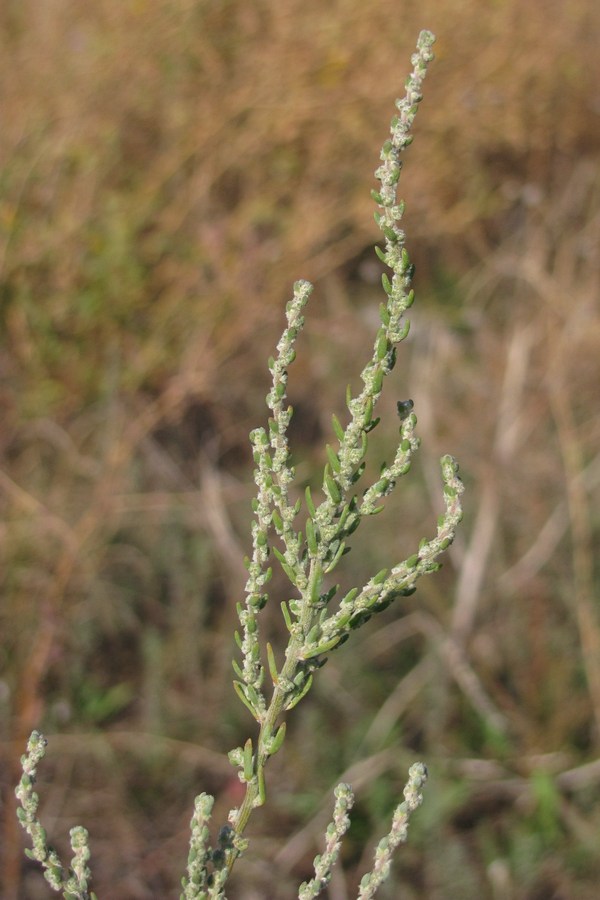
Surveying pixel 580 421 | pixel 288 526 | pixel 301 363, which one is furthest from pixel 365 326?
pixel 288 526

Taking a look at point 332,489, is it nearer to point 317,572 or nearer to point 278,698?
point 317,572

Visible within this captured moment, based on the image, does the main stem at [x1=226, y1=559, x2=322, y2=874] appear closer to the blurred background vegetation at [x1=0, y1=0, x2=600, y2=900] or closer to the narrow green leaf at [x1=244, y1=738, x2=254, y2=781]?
the narrow green leaf at [x1=244, y1=738, x2=254, y2=781]

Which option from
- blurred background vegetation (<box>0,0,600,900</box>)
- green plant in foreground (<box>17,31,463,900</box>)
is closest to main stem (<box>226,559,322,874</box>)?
green plant in foreground (<box>17,31,463,900</box>)

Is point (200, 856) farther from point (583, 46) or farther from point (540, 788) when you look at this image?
point (583, 46)

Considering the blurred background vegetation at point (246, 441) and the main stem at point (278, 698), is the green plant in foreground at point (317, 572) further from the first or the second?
the blurred background vegetation at point (246, 441)

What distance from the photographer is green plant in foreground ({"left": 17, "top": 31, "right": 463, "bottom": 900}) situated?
87cm

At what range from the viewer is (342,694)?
328 cm

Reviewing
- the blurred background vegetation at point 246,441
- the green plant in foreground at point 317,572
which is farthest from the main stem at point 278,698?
the blurred background vegetation at point 246,441

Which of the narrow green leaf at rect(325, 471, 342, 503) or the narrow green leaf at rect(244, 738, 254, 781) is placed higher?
the narrow green leaf at rect(325, 471, 342, 503)

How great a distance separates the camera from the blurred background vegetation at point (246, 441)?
2.97m

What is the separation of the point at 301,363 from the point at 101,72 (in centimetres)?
152

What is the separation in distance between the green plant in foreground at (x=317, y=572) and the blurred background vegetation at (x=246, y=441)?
69.7 inches

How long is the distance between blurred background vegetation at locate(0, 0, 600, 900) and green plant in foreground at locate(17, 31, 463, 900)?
1.77 m

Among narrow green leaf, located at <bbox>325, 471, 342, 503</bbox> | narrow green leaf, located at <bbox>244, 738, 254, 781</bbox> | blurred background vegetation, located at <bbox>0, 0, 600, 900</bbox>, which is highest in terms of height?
blurred background vegetation, located at <bbox>0, 0, 600, 900</bbox>
